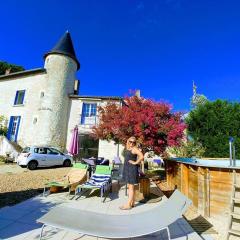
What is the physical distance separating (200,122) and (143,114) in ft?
28.4

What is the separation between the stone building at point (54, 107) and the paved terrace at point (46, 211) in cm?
1443

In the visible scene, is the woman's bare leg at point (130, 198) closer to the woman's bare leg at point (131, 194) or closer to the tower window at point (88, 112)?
the woman's bare leg at point (131, 194)

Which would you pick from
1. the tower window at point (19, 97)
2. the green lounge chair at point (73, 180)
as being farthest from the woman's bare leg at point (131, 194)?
the tower window at point (19, 97)

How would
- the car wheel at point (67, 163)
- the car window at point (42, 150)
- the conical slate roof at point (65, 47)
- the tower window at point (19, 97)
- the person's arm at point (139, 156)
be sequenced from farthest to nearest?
the tower window at point (19, 97) < the conical slate roof at point (65, 47) < the car wheel at point (67, 163) < the car window at point (42, 150) < the person's arm at point (139, 156)

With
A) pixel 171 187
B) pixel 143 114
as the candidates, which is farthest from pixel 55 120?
pixel 171 187

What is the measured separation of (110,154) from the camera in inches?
851

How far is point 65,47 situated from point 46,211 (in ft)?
68.5

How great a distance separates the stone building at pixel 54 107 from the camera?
22422 millimetres

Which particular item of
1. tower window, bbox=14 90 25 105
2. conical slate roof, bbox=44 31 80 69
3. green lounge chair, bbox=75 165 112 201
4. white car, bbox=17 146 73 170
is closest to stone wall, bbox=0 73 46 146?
tower window, bbox=14 90 25 105

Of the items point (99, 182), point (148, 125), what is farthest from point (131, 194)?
point (148, 125)

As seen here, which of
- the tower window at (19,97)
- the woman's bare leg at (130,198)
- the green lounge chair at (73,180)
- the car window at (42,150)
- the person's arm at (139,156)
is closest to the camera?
the woman's bare leg at (130,198)

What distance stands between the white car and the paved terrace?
8822 millimetres

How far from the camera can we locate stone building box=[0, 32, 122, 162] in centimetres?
2242

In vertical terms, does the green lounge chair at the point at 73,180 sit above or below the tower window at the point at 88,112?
below
